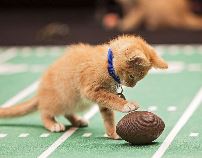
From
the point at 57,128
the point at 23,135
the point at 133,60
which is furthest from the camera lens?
the point at 57,128

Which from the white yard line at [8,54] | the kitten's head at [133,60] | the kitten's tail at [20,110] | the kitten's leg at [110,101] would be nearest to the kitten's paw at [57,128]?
the kitten's tail at [20,110]

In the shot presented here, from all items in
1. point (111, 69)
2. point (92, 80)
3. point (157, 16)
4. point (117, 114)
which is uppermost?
point (111, 69)

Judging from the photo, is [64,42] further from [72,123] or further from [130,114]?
[130,114]

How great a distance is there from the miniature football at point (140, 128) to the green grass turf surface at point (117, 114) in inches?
3.1

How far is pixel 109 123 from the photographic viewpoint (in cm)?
730

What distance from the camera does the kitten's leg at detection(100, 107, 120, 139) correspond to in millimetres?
7254

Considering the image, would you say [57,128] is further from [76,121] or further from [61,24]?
[61,24]

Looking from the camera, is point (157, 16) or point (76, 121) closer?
point (76, 121)

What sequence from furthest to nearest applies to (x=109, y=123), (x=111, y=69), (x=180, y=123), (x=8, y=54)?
1. (x=8, y=54)
2. (x=180, y=123)
3. (x=109, y=123)
4. (x=111, y=69)

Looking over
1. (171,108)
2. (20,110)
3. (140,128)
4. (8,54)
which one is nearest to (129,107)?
(140,128)

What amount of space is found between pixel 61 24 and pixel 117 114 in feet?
25.8

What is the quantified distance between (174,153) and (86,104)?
125 centimetres

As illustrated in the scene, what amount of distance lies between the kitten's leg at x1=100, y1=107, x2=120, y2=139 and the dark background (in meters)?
6.72

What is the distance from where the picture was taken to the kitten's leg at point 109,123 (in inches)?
286
